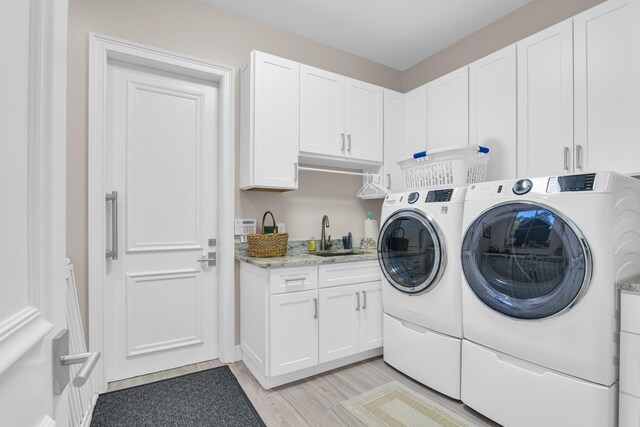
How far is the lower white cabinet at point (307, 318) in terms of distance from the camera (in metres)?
2.14

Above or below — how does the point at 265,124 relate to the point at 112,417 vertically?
above

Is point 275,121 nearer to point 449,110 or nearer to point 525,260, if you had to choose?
point 449,110

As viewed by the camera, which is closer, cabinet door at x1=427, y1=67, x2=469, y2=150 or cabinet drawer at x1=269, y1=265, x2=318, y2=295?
cabinet drawer at x1=269, y1=265, x2=318, y2=295

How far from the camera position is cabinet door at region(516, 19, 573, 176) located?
200 cm

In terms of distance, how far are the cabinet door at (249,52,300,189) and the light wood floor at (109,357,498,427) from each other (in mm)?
1416

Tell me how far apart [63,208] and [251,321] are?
1949mm

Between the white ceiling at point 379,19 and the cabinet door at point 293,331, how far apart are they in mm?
2202

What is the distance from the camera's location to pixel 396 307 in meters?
2.39

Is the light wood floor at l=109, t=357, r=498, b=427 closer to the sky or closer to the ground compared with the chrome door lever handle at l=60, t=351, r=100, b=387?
closer to the ground

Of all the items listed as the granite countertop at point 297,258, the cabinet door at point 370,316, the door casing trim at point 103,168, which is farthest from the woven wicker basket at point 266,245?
the cabinet door at point 370,316

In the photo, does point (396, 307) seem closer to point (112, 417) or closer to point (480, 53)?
point (112, 417)

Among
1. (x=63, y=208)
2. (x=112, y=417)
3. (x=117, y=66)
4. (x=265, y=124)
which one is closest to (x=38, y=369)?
(x=63, y=208)

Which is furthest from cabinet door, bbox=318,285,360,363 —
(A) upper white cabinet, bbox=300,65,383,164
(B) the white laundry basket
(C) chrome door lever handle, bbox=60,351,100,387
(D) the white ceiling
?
(D) the white ceiling

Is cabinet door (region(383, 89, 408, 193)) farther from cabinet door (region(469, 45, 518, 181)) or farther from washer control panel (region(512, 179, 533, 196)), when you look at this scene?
washer control panel (region(512, 179, 533, 196))
